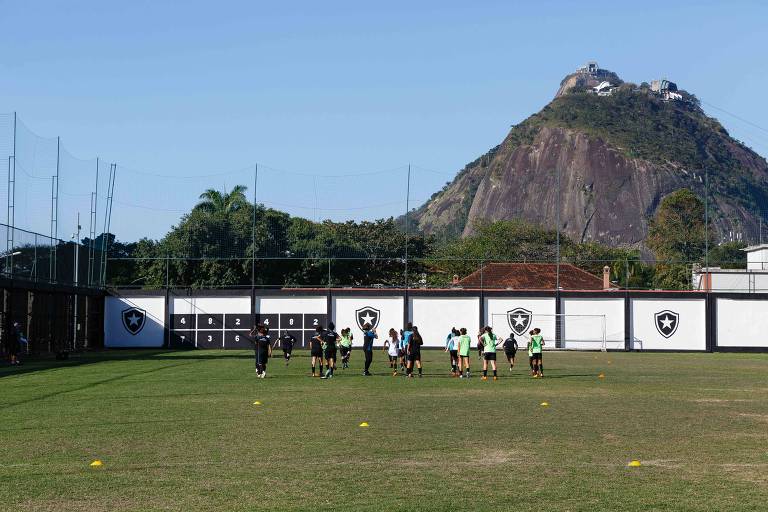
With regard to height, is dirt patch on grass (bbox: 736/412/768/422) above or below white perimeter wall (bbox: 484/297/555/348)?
below

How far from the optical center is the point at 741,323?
6144cm

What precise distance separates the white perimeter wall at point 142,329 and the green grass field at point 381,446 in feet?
105

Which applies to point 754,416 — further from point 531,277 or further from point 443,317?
point 531,277

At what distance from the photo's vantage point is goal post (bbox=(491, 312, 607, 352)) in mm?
61125

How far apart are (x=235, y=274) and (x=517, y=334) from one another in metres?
18.9

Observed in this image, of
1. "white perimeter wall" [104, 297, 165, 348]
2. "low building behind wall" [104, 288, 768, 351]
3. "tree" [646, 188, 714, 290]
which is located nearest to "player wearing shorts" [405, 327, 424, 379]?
"low building behind wall" [104, 288, 768, 351]

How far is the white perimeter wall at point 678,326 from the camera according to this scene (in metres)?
61.3

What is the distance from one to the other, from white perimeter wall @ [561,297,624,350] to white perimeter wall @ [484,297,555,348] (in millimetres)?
824

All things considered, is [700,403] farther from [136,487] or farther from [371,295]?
[371,295]

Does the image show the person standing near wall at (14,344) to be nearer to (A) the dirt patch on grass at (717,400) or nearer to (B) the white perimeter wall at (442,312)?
(A) the dirt patch on grass at (717,400)

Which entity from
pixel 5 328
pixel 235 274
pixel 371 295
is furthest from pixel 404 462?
pixel 235 274

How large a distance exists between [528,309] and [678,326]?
916 cm

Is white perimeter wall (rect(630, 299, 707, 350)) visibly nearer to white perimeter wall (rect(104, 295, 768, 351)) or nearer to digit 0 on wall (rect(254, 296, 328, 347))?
white perimeter wall (rect(104, 295, 768, 351))

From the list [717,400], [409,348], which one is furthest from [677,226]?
[717,400]
